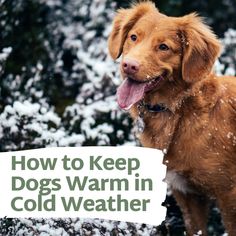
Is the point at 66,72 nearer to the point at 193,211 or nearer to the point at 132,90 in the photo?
the point at 193,211

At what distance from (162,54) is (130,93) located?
0.34 metres

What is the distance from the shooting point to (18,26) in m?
7.78

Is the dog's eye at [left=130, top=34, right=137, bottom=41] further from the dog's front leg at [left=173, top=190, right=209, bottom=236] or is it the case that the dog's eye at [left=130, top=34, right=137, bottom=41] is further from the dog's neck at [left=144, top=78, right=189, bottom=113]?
the dog's front leg at [left=173, top=190, right=209, bottom=236]

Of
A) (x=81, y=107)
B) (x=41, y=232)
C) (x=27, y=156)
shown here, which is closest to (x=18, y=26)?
(x=81, y=107)

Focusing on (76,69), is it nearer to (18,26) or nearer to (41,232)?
Answer: (18,26)

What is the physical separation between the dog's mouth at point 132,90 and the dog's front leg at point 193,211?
96cm

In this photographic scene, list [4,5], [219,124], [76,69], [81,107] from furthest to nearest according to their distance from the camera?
[76,69] → [4,5] → [81,107] → [219,124]

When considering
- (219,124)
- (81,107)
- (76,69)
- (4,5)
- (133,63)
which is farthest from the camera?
(76,69)

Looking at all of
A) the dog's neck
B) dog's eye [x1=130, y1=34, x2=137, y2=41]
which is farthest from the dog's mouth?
dog's eye [x1=130, y1=34, x2=137, y2=41]

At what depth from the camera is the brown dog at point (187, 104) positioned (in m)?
4.54

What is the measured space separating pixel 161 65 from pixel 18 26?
3.69 m

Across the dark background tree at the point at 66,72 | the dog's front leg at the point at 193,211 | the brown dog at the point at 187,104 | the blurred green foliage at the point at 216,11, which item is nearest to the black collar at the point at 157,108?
the brown dog at the point at 187,104

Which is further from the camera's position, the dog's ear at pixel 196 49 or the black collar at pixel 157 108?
the black collar at pixel 157 108

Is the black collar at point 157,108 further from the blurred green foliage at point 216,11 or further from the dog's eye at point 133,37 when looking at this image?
the blurred green foliage at point 216,11
